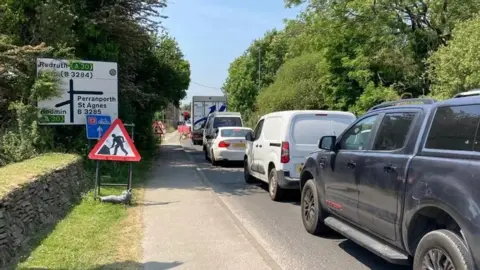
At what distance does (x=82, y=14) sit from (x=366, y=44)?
15840mm

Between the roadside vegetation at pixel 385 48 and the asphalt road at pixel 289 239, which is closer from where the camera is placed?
the asphalt road at pixel 289 239

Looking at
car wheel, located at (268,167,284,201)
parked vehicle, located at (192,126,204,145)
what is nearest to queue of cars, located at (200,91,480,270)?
car wheel, located at (268,167,284,201)

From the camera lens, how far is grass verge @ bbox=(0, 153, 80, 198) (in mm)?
6635

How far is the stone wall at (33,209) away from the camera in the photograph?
19.2 feet

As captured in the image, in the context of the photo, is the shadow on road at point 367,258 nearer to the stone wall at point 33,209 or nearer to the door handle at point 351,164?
the door handle at point 351,164

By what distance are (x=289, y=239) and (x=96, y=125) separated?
6051 millimetres

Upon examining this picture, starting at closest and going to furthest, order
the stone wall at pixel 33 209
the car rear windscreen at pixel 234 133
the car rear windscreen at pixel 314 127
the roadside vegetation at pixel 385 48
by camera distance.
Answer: the stone wall at pixel 33 209 → the car rear windscreen at pixel 314 127 → the roadside vegetation at pixel 385 48 → the car rear windscreen at pixel 234 133

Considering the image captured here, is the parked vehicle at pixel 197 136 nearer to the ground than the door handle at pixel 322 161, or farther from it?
nearer to the ground

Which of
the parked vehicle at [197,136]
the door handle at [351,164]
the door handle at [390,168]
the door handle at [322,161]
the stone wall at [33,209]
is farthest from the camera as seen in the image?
the parked vehicle at [197,136]

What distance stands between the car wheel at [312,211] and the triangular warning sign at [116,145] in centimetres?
368

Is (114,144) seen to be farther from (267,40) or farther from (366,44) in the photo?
(267,40)

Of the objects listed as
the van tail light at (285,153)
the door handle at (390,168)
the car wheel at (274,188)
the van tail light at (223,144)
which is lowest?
the car wheel at (274,188)

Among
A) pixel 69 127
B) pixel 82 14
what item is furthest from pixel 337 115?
pixel 82 14

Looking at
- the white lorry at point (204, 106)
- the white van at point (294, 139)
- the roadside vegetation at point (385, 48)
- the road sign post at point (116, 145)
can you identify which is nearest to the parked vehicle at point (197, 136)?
the white lorry at point (204, 106)
